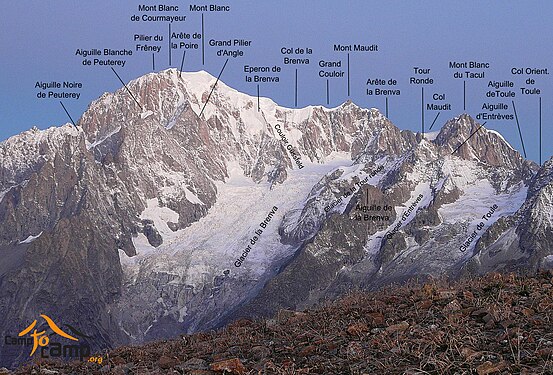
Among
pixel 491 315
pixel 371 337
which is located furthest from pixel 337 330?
pixel 491 315

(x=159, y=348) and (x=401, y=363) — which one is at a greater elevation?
(x=401, y=363)

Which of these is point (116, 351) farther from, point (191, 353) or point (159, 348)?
point (191, 353)

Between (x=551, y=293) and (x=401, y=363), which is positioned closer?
(x=401, y=363)

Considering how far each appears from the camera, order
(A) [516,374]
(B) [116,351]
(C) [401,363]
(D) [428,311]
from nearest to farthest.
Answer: (A) [516,374] < (C) [401,363] < (D) [428,311] < (B) [116,351]

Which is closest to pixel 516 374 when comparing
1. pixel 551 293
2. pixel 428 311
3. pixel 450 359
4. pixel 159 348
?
pixel 450 359

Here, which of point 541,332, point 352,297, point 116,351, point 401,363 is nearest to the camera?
point 401,363

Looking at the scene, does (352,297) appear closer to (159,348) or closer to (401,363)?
(159,348)
